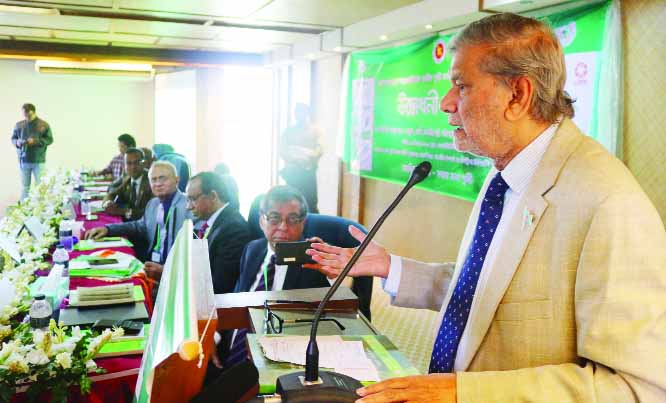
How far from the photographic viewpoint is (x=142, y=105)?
36.2ft

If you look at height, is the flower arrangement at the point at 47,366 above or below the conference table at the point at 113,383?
above

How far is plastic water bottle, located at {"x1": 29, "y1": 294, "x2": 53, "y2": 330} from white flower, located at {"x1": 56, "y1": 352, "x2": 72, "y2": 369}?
701mm

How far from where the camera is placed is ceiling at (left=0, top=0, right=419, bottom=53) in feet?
15.1

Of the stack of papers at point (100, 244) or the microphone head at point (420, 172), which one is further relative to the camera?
the stack of papers at point (100, 244)

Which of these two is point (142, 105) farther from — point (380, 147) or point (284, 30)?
point (380, 147)

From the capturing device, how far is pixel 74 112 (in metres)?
10.5

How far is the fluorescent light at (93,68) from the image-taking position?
801 centimetres

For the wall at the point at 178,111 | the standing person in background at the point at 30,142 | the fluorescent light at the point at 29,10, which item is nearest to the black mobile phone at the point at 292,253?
the fluorescent light at the point at 29,10

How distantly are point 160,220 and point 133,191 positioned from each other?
4.47 feet

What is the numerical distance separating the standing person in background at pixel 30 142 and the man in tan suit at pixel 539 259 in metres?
8.85

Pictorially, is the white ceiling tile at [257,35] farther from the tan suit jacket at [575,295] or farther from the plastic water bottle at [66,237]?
the tan suit jacket at [575,295]

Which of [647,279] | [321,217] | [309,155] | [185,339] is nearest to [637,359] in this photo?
[647,279]

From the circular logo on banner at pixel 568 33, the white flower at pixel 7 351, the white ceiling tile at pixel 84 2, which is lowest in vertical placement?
the white flower at pixel 7 351

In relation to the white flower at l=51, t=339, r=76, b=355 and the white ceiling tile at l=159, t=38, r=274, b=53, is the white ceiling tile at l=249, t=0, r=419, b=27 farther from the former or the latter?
the white flower at l=51, t=339, r=76, b=355
